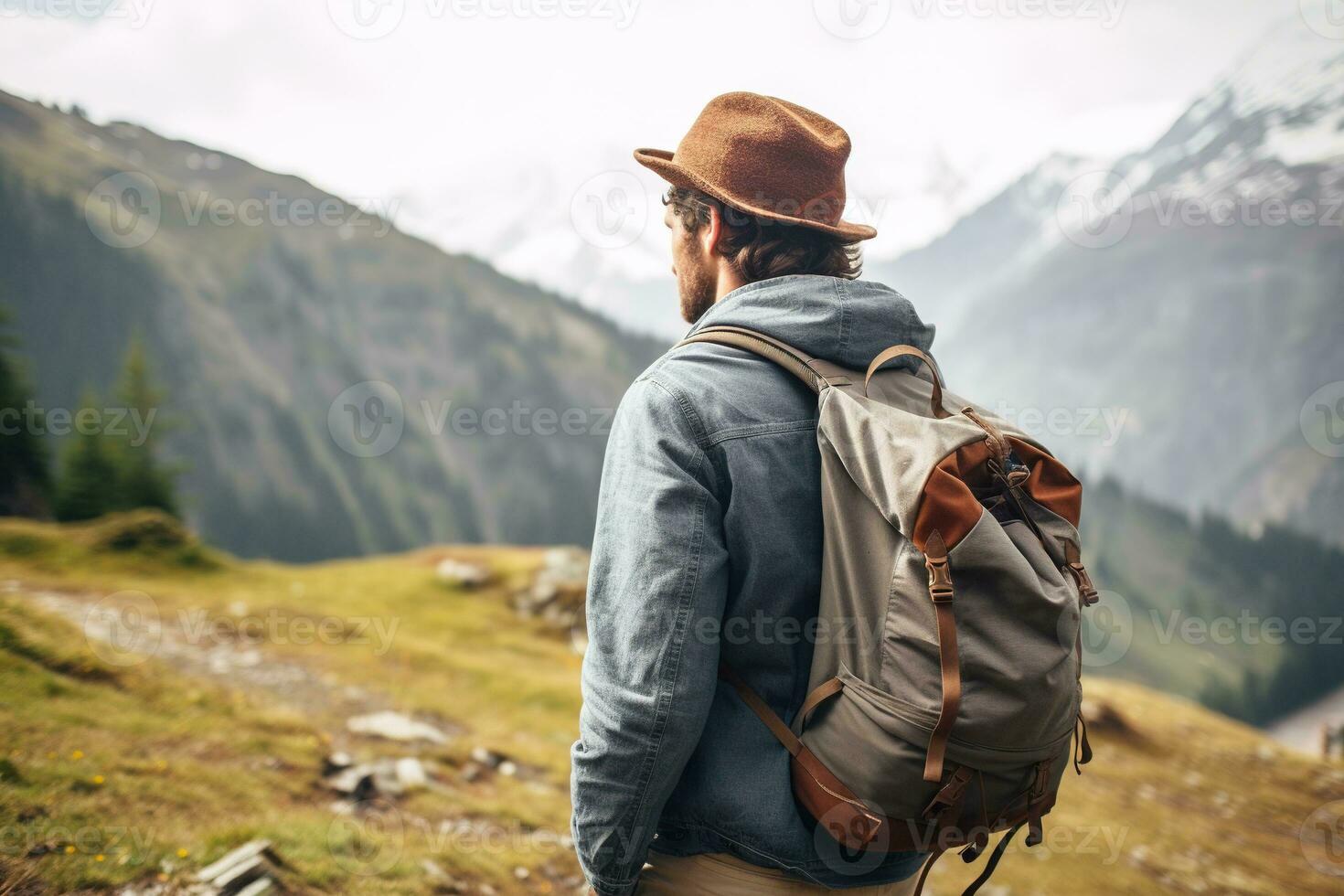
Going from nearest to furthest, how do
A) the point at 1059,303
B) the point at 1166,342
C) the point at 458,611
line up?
the point at 458,611 < the point at 1166,342 < the point at 1059,303

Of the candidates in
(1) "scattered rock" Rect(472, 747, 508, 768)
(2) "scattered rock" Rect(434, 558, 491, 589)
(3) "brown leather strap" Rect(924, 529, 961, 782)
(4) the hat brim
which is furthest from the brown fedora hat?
(2) "scattered rock" Rect(434, 558, 491, 589)

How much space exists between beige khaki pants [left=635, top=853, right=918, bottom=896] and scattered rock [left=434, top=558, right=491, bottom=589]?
11937mm

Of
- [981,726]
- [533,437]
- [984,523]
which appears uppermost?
[984,523]

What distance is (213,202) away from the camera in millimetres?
27250

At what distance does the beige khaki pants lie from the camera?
85.6 inches

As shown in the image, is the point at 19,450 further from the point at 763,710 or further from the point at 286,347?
the point at 763,710

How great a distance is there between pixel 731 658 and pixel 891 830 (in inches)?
22.8

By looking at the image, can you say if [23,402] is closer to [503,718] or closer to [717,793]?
[503,718]

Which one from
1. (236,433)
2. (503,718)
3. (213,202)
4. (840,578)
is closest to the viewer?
(840,578)

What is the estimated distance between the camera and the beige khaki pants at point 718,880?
2174 mm

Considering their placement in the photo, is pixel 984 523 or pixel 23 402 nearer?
pixel 984 523

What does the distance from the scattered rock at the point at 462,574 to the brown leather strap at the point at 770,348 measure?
12.3m

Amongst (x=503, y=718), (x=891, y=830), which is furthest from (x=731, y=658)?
(x=503, y=718)

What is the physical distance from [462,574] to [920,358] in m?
12.6
